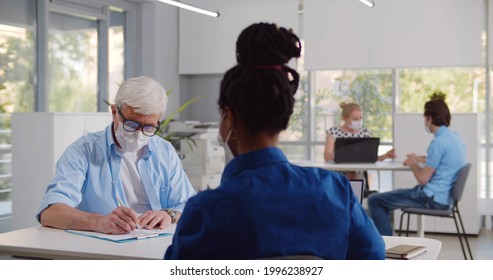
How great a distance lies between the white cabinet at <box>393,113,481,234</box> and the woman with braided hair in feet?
18.7

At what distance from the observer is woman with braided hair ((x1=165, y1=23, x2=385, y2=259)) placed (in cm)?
157

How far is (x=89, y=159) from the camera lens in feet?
10.0

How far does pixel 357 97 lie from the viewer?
8.45 meters

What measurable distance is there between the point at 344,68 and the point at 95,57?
290cm

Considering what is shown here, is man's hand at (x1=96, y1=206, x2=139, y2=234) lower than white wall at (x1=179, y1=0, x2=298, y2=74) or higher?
lower

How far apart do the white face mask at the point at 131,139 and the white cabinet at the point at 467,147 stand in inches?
179

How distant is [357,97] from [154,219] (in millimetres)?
5906

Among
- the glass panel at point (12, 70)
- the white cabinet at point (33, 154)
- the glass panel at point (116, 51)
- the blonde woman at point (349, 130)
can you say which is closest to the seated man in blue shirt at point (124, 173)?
the white cabinet at point (33, 154)

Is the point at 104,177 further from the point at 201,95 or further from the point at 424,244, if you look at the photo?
the point at 201,95

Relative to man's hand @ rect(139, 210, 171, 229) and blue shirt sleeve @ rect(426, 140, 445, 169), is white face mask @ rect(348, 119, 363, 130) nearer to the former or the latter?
blue shirt sleeve @ rect(426, 140, 445, 169)

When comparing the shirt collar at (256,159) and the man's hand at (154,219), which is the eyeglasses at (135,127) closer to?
the man's hand at (154,219)

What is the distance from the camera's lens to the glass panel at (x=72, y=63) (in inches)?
286

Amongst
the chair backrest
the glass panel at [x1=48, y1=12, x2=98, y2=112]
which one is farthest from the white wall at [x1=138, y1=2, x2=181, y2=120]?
the chair backrest
